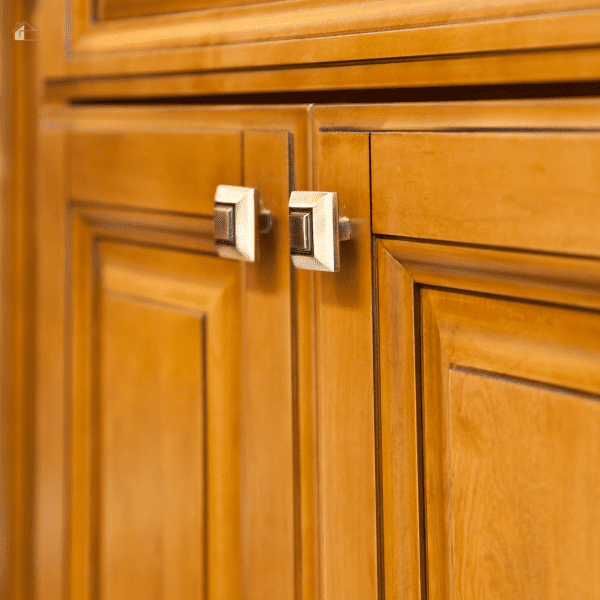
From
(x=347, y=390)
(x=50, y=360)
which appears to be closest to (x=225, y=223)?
(x=347, y=390)

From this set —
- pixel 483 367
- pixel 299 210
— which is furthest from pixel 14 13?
pixel 483 367

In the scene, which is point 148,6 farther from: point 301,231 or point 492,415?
point 492,415

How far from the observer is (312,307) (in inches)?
14.8

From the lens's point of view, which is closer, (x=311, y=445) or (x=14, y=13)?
(x=311, y=445)

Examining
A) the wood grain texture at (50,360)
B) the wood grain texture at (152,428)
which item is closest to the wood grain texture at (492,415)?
the wood grain texture at (152,428)

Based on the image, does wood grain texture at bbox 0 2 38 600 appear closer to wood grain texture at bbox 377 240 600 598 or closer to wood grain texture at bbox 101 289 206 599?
wood grain texture at bbox 101 289 206 599

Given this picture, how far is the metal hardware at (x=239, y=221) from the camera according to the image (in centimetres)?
38

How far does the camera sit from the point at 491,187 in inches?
11.8

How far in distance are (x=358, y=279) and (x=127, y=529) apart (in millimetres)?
250

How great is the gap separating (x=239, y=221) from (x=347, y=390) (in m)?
0.10

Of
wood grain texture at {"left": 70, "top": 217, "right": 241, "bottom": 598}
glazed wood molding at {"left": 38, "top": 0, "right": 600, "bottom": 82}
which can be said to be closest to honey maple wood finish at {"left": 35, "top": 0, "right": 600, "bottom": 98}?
glazed wood molding at {"left": 38, "top": 0, "right": 600, "bottom": 82}

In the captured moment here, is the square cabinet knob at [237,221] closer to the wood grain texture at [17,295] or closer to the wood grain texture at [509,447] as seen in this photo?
the wood grain texture at [509,447]

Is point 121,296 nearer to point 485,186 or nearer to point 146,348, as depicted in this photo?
point 146,348

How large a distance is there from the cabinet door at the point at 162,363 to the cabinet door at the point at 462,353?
4 centimetres
